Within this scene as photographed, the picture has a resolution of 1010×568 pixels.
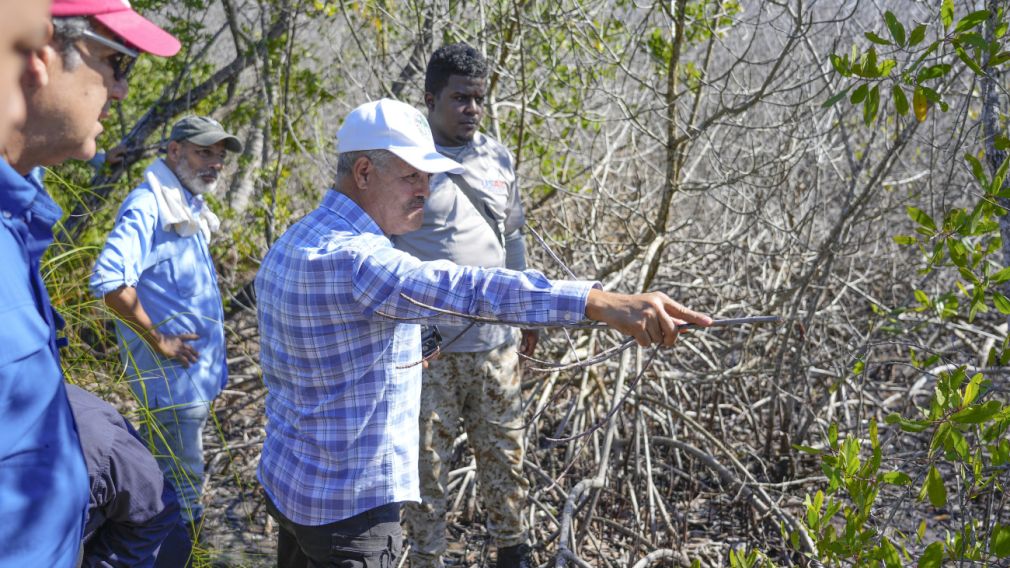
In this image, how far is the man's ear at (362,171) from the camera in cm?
212

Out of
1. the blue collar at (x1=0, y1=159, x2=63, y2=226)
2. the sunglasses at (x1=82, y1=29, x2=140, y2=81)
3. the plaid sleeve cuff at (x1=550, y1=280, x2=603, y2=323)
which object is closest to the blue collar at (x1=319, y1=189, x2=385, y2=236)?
the plaid sleeve cuff at (x1=550, y1=280, x2=603, y2=323)

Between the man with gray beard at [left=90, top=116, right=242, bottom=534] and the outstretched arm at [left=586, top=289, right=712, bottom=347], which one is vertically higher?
the outstretched arm at [left=586, top=289, right=712, bottom=347]

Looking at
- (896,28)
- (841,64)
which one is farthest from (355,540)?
(896,28)

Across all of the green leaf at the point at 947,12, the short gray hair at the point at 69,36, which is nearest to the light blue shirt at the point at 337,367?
the short gray hair at the point at 69,36

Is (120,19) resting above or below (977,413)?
above

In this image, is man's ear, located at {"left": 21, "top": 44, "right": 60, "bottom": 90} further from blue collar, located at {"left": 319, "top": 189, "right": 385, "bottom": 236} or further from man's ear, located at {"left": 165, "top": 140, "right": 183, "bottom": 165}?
man's ear, located at {"left": 165, "top": 140, "right": 183, "bottom": 165}

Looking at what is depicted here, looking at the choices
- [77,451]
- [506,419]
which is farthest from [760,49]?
[77,451]

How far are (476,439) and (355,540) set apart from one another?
1247mm

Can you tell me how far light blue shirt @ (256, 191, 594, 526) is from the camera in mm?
1912

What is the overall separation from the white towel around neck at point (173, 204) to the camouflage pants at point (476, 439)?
1.00 metres

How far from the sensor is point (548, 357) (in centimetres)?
489

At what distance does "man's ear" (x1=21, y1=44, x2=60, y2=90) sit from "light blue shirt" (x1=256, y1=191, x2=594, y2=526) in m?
0.75

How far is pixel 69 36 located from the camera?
1.28m

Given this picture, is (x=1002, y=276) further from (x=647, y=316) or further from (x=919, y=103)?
(x=647, y=316)
